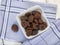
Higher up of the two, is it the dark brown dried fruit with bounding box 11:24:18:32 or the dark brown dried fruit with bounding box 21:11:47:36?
the dark brown dried fruit with bounding box 21:11:47:36

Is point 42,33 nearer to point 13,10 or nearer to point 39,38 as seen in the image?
point 39,38

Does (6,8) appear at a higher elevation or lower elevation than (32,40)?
higher

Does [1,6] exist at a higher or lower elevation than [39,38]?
higher

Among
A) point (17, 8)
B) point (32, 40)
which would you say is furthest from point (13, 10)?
point (32, 40)

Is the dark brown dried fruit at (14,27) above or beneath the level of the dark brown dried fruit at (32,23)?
beneath

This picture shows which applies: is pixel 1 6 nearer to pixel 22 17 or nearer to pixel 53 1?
pixel 22 17

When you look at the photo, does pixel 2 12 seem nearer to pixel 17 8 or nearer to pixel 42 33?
pixel 17 8
